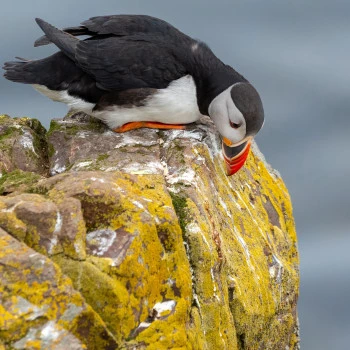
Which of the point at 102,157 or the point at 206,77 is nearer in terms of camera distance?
the point at 102,157

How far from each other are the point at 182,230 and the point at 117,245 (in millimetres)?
665

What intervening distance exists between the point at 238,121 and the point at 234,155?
246mm

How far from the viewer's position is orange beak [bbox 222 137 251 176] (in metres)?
5.94

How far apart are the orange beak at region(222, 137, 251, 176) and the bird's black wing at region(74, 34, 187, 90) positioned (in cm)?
68

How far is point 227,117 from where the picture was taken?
6.14 metres

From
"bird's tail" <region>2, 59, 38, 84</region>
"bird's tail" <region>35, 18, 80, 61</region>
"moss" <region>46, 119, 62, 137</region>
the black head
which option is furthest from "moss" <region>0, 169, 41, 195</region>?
the black head

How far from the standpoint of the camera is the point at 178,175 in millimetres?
5410

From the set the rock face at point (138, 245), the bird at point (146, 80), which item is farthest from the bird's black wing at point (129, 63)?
the rock face at point (138, 245)

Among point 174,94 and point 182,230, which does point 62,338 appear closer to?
point 182,230

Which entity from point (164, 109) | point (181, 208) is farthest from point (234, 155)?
point (181, 208)

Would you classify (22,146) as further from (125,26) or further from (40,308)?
(40,308)

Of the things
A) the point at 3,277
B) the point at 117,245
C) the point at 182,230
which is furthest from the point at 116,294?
the point at 182,230

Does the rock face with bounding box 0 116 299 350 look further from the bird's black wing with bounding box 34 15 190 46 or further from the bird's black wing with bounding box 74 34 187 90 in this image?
the bird's black wing with bounding box 34 15 190 46

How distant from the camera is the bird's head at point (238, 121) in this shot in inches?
236
